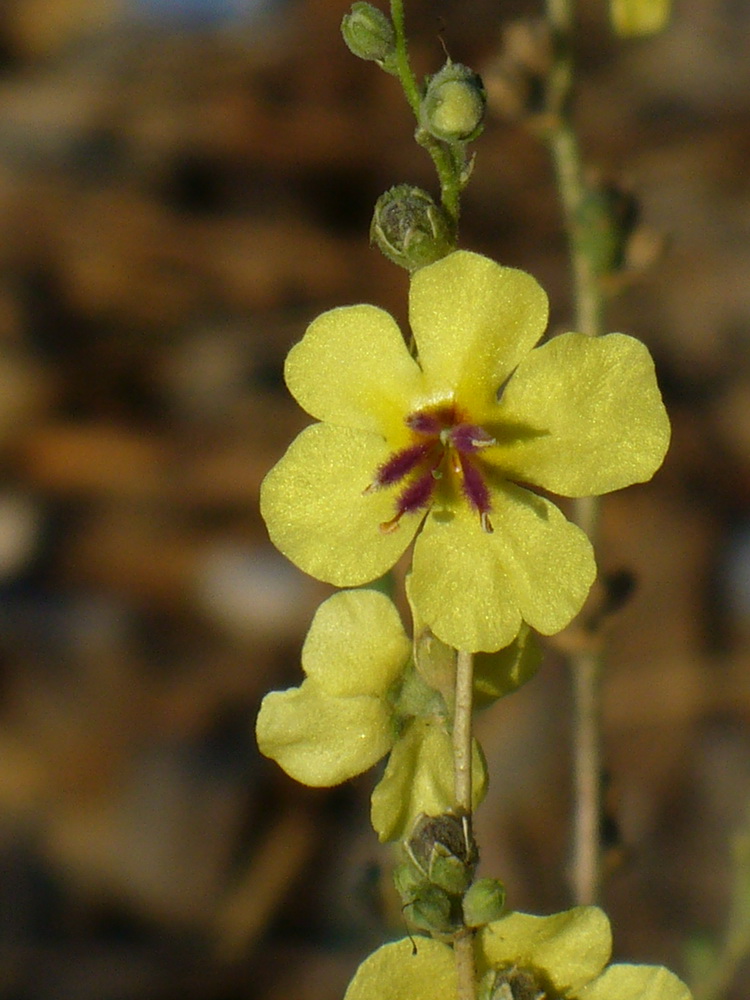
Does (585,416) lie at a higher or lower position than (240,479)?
higher

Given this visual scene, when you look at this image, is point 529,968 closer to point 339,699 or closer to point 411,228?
point 339,699

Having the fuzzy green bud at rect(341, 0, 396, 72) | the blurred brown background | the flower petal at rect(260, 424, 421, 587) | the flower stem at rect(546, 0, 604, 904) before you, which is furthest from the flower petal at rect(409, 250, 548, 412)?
the blurred brown background

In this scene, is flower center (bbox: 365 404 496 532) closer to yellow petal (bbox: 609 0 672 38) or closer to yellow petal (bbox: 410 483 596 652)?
yellow petal (bbox: 410 483 596 652)

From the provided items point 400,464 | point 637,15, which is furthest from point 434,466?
point 637,15

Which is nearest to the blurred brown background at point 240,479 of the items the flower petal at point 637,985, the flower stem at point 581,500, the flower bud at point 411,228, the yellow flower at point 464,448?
the flower stem at point 581,500

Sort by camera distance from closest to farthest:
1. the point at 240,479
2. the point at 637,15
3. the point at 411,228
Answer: the point at 411,228, the point at 637,15, the point at 240,479

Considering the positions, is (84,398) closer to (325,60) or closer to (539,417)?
(325,60)
